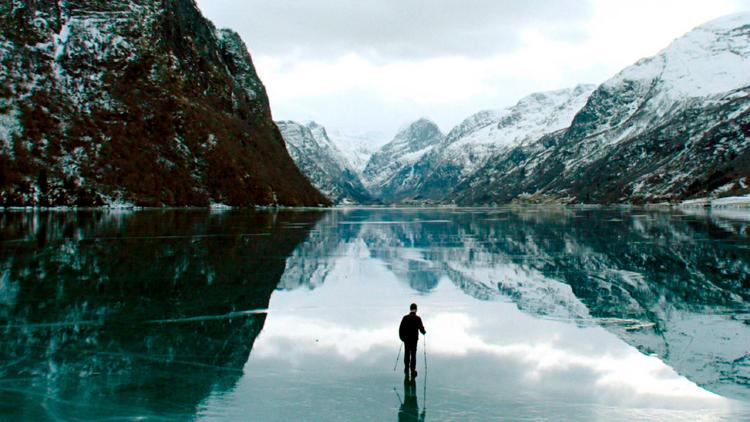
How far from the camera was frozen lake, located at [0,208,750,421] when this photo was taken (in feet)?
51.3

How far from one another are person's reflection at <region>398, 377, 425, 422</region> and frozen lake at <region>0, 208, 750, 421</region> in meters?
0.07

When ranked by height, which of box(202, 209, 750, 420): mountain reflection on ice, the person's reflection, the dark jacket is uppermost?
the dark jacket

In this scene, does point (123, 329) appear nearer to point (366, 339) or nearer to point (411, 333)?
point (366, 339)

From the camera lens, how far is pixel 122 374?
1789 cm

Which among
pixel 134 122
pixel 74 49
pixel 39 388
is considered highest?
pixel 74 49

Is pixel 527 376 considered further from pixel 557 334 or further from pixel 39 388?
pixel 39 388

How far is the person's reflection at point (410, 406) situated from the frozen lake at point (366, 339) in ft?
0.22

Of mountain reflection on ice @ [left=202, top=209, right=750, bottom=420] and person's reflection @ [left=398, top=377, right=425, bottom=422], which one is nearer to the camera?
person's reflection @ [left=398, top=377, right=425, bottom=422]

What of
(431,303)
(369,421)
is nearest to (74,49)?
(431,303)

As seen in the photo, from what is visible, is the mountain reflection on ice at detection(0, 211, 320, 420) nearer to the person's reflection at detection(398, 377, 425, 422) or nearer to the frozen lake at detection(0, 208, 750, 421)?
the frozen lake at detection(0, 208, 750, 421)

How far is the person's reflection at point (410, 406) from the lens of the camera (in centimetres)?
1462

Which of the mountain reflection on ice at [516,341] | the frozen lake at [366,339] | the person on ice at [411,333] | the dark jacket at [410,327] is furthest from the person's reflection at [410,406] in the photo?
the dark jacket at [410,327]

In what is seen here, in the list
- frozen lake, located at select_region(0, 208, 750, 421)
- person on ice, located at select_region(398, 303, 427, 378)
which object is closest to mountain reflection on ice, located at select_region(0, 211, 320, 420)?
frozen lake, located at select_region(0, 208, 750, 421)

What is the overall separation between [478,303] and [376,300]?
199 inches
